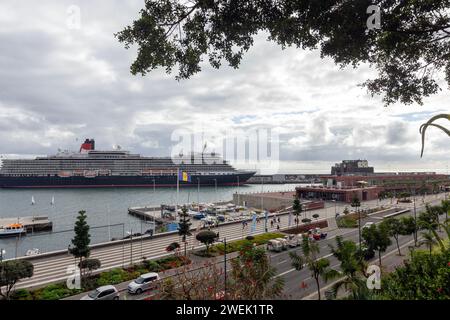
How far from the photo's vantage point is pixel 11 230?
3322 centimetres

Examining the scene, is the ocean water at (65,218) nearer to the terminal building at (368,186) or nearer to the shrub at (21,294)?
the shrub at (21,294)

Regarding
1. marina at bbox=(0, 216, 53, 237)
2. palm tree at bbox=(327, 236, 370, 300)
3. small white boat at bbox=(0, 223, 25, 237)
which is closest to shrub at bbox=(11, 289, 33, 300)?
palm tree at bbox=(327, 236, 370, 300)

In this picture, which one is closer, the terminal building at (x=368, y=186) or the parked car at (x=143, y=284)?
the parked car at (x=143, y=284)

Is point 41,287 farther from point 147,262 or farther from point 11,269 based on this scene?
point 147,262

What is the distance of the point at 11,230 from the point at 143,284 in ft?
90.2

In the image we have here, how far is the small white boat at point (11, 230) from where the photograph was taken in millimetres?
32872

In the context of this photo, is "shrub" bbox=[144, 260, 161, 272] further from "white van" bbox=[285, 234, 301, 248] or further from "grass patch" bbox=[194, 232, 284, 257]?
"white van" bbox=[285, 234, 301, 248]

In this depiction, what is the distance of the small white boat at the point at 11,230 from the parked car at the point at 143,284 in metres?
26.1

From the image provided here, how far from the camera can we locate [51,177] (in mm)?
81562

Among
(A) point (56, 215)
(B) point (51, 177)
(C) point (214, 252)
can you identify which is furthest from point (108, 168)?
(C) point (214, 252)

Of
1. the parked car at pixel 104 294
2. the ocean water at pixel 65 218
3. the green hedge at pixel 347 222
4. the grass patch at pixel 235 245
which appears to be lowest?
the ocean water at pixel 65 218

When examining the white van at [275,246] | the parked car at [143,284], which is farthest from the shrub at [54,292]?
the white van at [275,246]

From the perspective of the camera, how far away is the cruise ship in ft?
268

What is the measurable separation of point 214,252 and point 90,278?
841 cm
